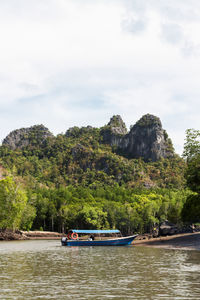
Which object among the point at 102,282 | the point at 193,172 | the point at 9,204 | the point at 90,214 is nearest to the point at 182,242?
the point at 193,172

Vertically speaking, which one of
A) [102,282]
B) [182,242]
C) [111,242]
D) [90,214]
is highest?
[90,214]

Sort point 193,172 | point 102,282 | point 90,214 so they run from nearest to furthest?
1. point 102,282
2. point 193,172
3. point 90,214

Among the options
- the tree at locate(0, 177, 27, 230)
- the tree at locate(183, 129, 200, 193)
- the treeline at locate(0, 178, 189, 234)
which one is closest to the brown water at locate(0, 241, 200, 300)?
the tree at locate(183, 129, 200, 193)

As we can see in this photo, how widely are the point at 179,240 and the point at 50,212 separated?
84059mm

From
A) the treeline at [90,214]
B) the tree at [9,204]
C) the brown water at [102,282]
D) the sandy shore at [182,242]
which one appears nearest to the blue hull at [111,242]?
the sandy shore at [182,242]

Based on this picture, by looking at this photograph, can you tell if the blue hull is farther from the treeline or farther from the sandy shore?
the treeline

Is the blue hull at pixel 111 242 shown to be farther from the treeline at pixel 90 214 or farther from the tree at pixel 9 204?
the treeline at pixel 90 214

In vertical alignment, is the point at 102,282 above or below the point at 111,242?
above

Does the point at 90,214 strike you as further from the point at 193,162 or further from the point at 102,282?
the point at 102,282

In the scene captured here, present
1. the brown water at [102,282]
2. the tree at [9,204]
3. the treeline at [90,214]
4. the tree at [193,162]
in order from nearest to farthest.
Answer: the brown water at [102,282] → the tree at [193,162] → the tree at [9,204] → the treeline at [90,214]

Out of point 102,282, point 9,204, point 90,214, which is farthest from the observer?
point 90,214

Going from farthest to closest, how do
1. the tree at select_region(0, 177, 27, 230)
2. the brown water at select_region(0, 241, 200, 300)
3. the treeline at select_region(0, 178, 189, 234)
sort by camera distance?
1. the treeline at select_region(0, 178, 189, 234)
2. the tree at select_region(0, 177, 27, 230)
3. the brown water at select_region(0, 241, 200, 300)

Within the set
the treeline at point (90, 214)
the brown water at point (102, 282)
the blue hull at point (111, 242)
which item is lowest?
the blue hull at point (111, 242)

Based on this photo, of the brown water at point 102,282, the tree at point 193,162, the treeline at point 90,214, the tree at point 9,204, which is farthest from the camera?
the treeline at point 90,214
